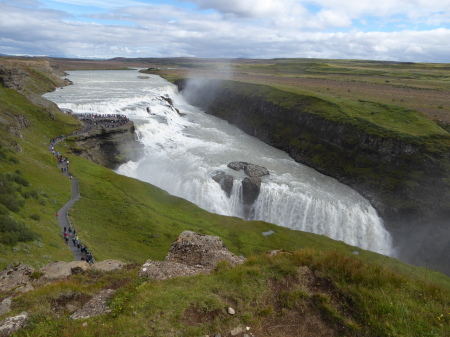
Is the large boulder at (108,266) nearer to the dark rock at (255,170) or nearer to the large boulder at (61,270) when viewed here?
the large boulder at (61,270)

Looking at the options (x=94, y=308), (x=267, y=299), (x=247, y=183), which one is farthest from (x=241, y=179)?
(x=94, y=308)

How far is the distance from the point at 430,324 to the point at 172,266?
9.51 meters

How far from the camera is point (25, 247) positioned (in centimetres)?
1953

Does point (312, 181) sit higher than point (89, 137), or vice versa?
point (89, 137)

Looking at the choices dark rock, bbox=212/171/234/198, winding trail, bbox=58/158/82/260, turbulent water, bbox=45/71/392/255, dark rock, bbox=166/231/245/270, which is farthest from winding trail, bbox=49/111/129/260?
dark rock, bbox=212/171/234/198

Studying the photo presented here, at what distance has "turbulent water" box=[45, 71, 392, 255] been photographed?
40.6 metres

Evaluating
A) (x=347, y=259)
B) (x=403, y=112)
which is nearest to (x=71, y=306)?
(x=347, y=259)

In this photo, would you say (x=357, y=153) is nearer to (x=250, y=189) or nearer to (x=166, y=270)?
(x=250, y=189)

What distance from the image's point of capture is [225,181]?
43.6 m

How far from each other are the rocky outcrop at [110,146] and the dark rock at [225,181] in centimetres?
1758

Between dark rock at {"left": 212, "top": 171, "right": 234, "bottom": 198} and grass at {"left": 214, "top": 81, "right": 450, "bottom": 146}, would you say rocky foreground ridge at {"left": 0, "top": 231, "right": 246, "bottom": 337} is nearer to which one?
dark rock at {"left": 212, "top": 171, "right": 234, "bottom": 198}

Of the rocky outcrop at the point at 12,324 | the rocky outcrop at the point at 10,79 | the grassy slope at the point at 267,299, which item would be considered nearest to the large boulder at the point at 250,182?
the grassy slope at the point at 267,299

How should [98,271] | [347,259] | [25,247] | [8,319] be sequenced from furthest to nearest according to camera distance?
[25,247], [98,271], [347,259], [8,319]

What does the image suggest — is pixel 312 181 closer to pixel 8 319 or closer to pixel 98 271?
pixel 98 271
